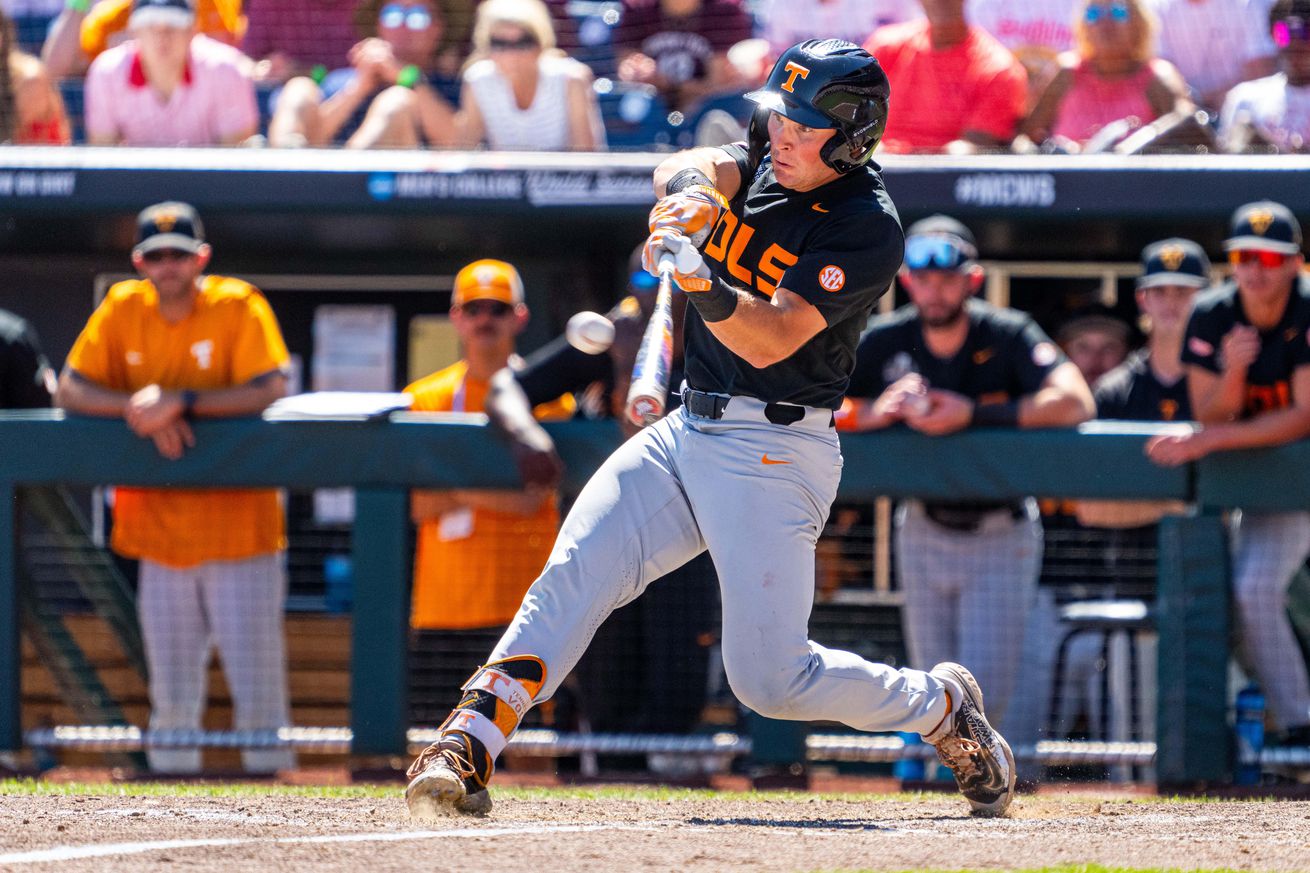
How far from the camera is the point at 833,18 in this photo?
7609 mm

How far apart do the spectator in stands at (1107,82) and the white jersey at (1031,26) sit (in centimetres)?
49

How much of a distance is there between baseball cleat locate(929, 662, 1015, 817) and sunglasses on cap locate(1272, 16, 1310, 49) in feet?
12.5

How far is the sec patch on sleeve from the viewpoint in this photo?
11.7 ft

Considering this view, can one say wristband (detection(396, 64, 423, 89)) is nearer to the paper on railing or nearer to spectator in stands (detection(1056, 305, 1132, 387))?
the paper on railing

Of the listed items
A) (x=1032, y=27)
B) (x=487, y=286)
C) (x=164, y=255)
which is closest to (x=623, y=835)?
(x=487, y=286)

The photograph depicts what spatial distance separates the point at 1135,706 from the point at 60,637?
11.8ft

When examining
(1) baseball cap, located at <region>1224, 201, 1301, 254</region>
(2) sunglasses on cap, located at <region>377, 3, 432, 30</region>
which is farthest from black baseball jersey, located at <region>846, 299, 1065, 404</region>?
(2) sunglasses on cap, located at <region>377, 3, 432, 30</region>

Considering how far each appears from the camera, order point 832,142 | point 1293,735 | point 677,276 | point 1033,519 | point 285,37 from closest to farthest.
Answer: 1. point 677,276
2. point 832,142
3. point 1293,735
4. point 1033,519
5. point 285,37

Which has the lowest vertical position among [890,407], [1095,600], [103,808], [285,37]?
[103,808]

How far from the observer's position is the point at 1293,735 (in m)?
5.24

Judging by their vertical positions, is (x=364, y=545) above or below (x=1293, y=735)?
above

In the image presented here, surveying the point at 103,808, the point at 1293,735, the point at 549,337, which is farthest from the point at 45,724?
the point at 1293,735

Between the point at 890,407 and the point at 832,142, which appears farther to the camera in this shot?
the point at 890,407

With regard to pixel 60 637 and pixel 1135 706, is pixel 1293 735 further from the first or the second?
pixel 60 637
